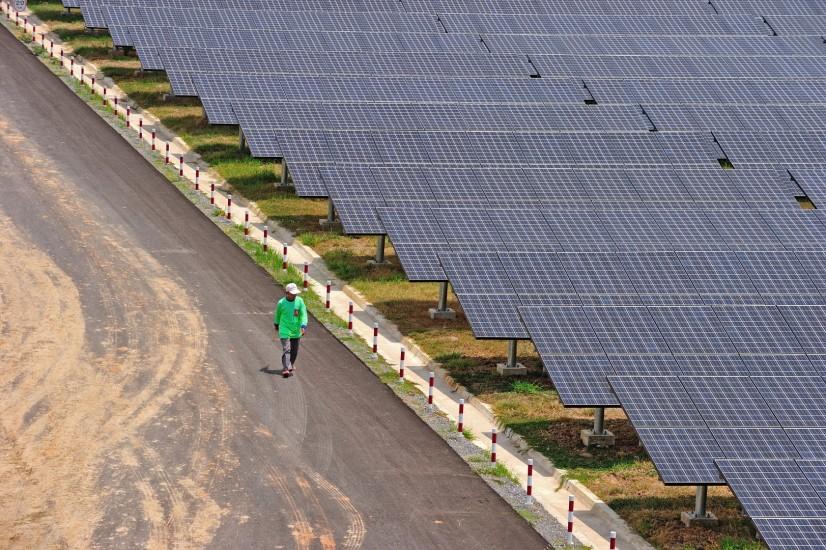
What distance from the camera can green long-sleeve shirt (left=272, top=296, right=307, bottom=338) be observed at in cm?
3133

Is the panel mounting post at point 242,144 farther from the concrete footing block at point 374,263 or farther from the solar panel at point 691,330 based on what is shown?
the solar panel at point 691,330

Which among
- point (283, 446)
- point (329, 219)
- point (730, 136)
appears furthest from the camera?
point (730, 136)

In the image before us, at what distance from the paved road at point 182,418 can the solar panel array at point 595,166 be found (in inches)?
129

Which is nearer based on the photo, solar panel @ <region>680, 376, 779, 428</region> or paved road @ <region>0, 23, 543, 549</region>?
paved road @ <region>0, 23, 543, 549</region>

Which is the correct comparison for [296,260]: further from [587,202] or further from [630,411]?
[630,411]

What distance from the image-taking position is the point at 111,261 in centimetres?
3944

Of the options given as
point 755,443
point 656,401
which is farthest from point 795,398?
point 656,401

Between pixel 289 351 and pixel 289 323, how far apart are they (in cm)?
74

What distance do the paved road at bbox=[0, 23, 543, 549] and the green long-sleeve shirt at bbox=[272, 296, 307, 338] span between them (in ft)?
3.43

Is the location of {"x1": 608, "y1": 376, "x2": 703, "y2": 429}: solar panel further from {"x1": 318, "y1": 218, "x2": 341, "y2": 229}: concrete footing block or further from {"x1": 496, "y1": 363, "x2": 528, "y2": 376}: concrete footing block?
{"x1": 318, "y1": 218, "x2": 341, "y2": 229}: concrete footing block

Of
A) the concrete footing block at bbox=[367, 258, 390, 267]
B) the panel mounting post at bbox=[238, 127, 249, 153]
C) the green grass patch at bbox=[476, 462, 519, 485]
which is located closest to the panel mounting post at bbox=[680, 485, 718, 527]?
the green grass patch at bbox=[476, 462, 519, 485]

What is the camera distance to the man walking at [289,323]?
31312 millimetres

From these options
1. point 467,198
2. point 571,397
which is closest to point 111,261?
point 467,198

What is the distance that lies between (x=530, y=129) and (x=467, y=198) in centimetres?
955
